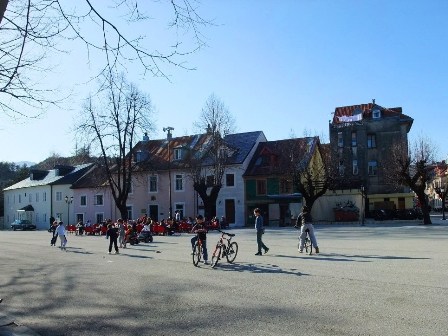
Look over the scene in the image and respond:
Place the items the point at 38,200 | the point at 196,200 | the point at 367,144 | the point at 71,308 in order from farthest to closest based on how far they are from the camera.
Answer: the point at 38,200, the point at 367,144, the point at 196,200, the point at 71,308

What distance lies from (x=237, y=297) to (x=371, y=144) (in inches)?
2106

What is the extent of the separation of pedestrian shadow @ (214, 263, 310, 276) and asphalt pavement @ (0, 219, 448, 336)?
29mm

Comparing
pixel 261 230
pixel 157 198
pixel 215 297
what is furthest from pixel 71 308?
pixel 157 198

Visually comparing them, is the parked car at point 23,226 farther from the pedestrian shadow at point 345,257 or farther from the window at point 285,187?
the pedestrian shadow at point 345,257

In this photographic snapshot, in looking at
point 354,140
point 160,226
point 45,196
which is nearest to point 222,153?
point 160,226

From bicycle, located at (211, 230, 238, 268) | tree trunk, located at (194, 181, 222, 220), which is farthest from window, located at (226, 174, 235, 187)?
bicycle, located at (211, 230, 238, 268)

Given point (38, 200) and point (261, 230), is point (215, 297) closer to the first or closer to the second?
point (261, 230)

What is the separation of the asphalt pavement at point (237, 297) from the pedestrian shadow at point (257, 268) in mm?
29

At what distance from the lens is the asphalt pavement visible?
7.33m

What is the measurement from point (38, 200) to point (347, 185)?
43.6 meters

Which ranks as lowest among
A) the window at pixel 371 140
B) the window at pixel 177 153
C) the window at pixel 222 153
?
the window at pixel 222 153

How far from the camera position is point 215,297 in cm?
975

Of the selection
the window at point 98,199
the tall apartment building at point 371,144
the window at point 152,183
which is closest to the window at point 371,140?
the tall apartment building at point 371,144

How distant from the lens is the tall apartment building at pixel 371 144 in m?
58.0
